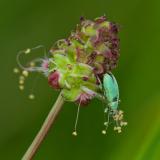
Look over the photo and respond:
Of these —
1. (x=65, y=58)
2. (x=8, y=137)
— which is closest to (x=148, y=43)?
(x=8, y=137)

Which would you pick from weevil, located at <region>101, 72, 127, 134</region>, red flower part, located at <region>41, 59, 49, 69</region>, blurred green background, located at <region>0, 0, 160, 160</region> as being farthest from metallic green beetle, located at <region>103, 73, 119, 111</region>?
blurred green background, located at <region>0, 0, 160, 160</region>

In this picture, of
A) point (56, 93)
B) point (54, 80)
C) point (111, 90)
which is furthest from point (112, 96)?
point (56, 93)

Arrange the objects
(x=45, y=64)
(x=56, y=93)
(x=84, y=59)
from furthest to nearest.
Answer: (x=56, y=93) → (x=45, y=64) → (x=84, y=59)

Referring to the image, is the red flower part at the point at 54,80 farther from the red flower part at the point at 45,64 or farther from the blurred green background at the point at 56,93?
the blurred green background at the point at 56,93

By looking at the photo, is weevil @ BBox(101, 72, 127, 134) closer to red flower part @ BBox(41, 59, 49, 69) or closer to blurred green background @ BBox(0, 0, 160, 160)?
red flower part @ BBox(41, 59, 49, 69)

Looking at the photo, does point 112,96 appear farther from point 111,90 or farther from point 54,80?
point 54,80

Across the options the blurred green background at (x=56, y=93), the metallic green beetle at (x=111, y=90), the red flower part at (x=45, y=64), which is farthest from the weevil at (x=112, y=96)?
the blurred green background at (x=56, y=93)
